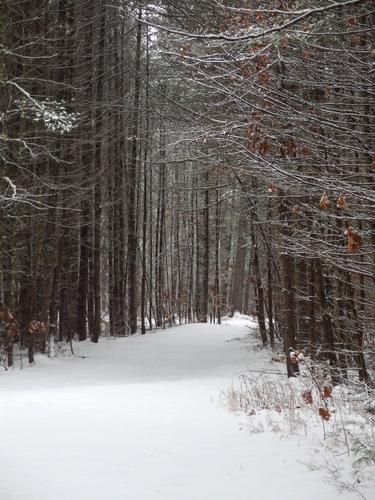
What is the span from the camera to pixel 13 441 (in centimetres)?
593

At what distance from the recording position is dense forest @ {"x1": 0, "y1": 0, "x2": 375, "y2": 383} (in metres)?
4.39

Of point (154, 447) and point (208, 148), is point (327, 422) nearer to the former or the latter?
point (154, 447)

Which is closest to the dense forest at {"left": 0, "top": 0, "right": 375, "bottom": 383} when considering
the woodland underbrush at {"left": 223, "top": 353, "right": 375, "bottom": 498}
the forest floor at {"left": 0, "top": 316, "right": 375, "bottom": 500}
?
the woodland underbrush at {"left": 223, "top": 353, "right": 375, "bottom": 498}

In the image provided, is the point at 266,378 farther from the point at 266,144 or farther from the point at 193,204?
the point at 193,204

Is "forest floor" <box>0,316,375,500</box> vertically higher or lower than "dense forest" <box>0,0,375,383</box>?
lower

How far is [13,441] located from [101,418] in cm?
153

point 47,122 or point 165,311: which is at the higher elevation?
point 47,122

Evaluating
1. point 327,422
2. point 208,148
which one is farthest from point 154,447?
point 208,148

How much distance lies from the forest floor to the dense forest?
45.5 inches

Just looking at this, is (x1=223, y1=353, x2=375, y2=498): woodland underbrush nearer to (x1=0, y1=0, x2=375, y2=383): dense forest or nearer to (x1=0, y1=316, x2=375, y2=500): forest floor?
(x1=0, y1=316, x2=375, y2=500): forest floor

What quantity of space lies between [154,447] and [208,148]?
10.7 feet

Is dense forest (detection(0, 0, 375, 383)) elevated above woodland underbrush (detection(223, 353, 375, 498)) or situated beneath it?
elevated above

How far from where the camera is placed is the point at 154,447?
5.72 meters

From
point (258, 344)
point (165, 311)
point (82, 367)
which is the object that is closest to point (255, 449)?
point (82, 367)
